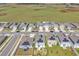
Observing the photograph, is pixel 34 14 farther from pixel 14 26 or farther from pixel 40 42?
pixel 40 42

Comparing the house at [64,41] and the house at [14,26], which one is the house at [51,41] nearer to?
the house at [64,41]

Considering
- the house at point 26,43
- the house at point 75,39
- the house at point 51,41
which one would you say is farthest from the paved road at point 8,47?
the house at point 75,39

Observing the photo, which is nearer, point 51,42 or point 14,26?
point 51,42

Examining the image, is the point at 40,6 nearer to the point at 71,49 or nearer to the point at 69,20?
the point at 69,20

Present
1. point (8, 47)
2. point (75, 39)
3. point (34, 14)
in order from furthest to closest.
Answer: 1. point (34, 14)
2. point (75, 39)
3. point (8, 47)

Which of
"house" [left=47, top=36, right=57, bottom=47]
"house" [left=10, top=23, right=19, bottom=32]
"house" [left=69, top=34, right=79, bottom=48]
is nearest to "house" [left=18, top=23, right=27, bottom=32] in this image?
"house" [left=10, top=23, right=19, bottom=32]

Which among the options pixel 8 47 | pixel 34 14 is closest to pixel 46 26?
pixel 34 14

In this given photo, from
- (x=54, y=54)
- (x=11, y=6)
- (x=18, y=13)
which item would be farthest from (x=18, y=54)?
(x=11, y=6)
